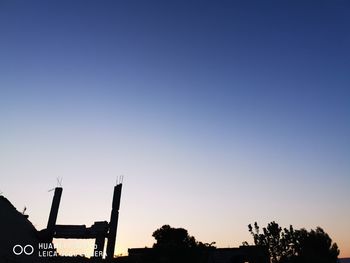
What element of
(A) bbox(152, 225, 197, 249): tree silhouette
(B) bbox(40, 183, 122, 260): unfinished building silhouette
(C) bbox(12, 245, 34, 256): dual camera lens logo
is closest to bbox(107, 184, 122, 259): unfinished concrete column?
(B) bbox(40, 183, 122, 260): unfinished building silhouette

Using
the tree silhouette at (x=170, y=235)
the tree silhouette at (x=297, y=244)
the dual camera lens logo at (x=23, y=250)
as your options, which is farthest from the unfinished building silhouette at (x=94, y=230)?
the tree silhouette at (x=297, y=244)

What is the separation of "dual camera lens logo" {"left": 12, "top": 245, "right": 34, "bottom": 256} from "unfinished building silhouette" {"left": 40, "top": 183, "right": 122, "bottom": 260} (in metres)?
2.19

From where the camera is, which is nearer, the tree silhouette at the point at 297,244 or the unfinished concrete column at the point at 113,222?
the unfinished concrete column at the point at 113,222

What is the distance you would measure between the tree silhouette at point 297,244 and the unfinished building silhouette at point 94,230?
27666 millimetres

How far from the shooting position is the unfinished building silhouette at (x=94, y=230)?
27297mm

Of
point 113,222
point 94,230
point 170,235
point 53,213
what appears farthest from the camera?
point 170,235

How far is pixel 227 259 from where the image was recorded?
4362 centimetres

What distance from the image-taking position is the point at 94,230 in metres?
27.9

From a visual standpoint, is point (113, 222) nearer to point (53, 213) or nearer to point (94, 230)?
point (94, 230)

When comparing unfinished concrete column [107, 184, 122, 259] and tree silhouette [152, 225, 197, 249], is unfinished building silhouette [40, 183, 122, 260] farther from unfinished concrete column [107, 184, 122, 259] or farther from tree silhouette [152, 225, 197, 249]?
tree silhouette [152, 225, 197, 249]

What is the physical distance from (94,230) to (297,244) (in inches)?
1312

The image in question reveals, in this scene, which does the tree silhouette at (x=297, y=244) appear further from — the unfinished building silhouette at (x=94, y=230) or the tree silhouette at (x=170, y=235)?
the unfinished building silhouette at (x=94, y=230)

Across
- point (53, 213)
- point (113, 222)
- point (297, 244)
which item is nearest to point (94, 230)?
point (113, 222)

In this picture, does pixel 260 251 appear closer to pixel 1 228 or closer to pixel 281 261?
pixel 281 261
